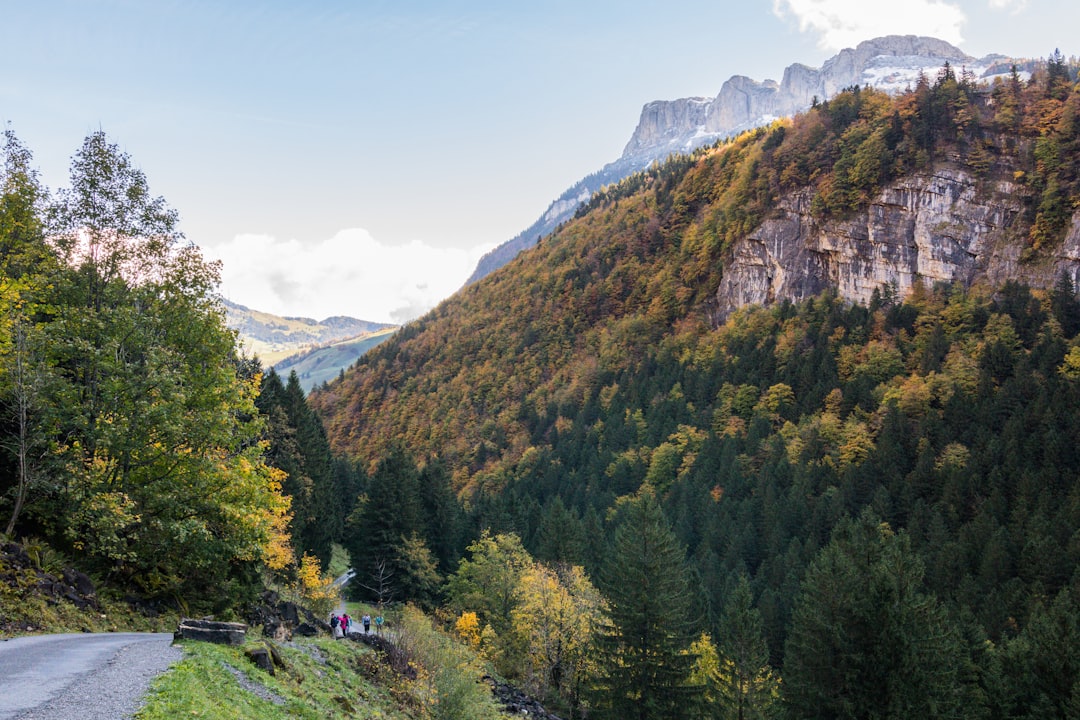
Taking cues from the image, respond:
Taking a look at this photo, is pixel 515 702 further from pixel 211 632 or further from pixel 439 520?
pixel 439 520

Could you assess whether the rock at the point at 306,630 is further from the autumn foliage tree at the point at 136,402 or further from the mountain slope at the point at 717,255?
the mountain slope at the point at 717,255

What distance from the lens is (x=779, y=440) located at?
102812 millimetres

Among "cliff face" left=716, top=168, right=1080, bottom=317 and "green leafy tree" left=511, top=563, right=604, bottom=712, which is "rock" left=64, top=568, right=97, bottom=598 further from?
"cliff face" left=716, top=168, right=1080, bottom=317

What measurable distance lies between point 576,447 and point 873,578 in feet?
308

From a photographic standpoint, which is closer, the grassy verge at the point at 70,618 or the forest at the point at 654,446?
the grassy verge at the point at 70,618

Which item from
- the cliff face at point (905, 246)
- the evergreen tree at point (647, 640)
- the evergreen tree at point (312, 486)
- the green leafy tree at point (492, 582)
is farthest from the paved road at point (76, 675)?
the cliff face at point (905, 246)

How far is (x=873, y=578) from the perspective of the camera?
36531 mm

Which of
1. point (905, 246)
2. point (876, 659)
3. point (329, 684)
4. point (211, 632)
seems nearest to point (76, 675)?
point (211, 632)

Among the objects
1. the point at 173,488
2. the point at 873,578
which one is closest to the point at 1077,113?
the point at 873,578

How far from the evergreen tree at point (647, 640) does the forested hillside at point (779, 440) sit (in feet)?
0.64

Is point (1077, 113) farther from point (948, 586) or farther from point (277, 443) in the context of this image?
point (277, 443)

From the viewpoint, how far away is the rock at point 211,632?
60.3 ft

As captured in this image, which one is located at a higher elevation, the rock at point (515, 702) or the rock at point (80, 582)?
the rock at point (80, 582)

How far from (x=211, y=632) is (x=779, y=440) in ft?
317
